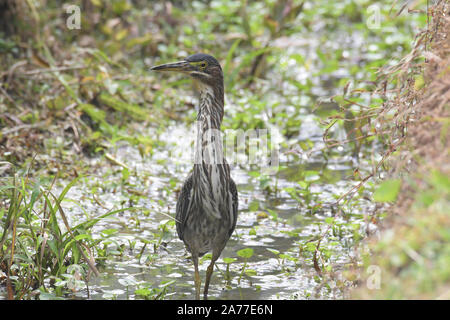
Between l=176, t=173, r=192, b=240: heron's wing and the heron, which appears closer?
the heron

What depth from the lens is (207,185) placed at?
186 inches

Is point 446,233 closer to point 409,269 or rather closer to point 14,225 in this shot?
point 409,269

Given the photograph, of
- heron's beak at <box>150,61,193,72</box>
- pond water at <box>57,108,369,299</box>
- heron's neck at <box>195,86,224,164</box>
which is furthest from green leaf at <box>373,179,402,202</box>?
heron's beak at <box>150,61,193,72</box>

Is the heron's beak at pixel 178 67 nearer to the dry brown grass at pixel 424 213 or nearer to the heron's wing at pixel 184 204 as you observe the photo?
the heron's wing at pixel 184 204

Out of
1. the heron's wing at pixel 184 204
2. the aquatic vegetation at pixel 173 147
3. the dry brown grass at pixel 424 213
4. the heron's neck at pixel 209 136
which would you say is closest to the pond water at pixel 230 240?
the aquatic vegetation at pixel 173 147

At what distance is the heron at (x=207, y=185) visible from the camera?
472 cm

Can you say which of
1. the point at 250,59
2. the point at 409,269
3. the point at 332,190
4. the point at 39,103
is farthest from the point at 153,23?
the point at 409,269

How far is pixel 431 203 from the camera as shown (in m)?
2.84

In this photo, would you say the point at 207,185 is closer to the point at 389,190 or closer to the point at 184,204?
the point at 184,204

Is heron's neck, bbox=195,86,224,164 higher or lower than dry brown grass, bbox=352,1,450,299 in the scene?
higher

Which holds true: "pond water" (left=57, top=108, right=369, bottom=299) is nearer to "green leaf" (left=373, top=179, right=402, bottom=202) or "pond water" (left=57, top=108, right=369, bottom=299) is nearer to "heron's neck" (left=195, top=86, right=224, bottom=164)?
"heron's neck" (left=195, top=86, right=224, bottom=164)

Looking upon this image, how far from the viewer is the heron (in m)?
4.72

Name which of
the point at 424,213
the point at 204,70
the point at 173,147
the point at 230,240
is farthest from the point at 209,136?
the point at 173,147
